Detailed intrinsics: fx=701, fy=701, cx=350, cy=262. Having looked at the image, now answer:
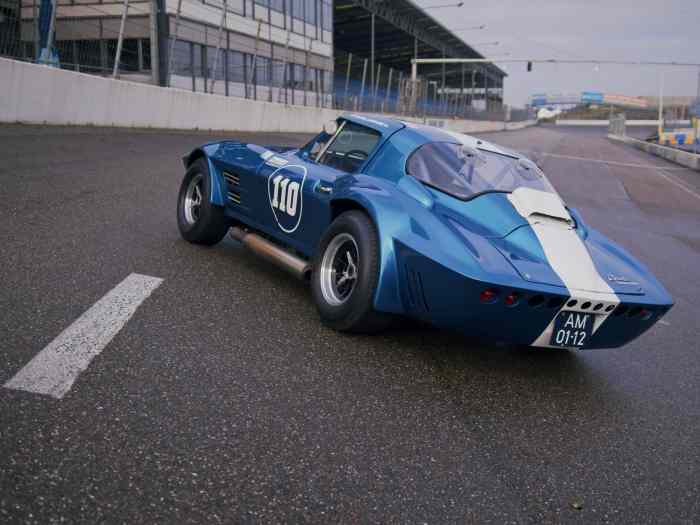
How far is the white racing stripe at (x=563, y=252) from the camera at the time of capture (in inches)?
134

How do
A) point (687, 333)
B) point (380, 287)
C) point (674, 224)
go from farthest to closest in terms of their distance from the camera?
point (674, 224)
point (687, 333)
point (380, 287)

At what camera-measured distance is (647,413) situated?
11.6ft

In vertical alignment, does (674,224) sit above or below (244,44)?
below

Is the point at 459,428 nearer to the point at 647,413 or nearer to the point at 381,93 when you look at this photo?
the point at 647,413

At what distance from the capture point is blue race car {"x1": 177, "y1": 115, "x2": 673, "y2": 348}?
3.36m

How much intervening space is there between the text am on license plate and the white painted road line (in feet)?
7.18

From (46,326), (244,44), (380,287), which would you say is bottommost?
(46,326)

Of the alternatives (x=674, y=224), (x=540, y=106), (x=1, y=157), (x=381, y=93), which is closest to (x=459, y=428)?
(x=1, y=157)

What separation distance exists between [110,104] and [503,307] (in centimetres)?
1379

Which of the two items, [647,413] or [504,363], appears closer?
[647,413]

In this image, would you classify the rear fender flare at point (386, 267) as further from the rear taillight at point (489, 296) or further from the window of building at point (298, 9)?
the window of building at point (298, 9)

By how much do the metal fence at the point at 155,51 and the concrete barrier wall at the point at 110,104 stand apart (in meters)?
0.75

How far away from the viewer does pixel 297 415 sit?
2.92 m

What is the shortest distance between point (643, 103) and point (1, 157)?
5714 inches
